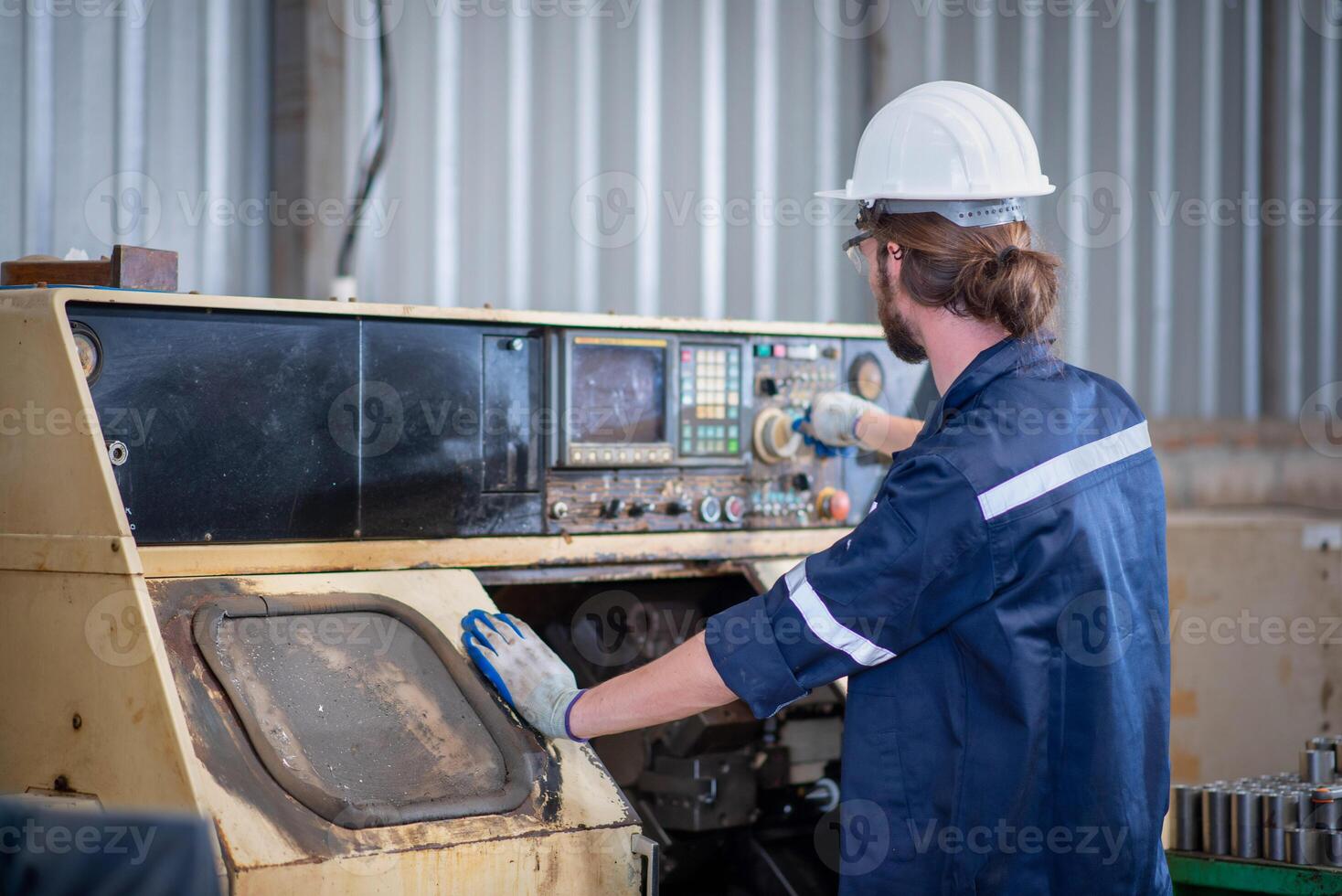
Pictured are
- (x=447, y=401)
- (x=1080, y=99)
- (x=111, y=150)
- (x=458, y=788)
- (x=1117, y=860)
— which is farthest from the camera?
(x=1080, y=99)

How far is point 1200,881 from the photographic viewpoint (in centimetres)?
178

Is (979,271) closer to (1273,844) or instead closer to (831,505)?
(831,505)

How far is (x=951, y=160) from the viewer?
1.42m

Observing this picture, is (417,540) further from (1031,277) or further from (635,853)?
(1031,277)

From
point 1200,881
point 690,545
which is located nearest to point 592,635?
point 690,545

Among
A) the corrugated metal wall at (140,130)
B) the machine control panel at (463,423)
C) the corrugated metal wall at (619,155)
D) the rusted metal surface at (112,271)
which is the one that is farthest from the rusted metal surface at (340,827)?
the corrugated metal wall at (619,155)

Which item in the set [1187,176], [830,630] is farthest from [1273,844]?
[1187,176]

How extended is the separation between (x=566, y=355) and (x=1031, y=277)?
0.68 metres

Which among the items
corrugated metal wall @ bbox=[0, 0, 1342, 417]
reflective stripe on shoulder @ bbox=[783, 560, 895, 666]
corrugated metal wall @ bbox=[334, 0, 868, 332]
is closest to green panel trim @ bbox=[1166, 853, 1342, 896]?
reflective stripe on shoulder @ bbox=[783, 560, 895, 666]

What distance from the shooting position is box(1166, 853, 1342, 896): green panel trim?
1.65 meters

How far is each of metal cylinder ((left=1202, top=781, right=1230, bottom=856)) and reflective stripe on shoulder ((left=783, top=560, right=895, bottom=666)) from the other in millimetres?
A: 778

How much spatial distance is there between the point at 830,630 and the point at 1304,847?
855 mm

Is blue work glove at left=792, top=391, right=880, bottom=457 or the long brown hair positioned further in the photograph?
blue work glove at left=792, top=391, right=880, bottom=457

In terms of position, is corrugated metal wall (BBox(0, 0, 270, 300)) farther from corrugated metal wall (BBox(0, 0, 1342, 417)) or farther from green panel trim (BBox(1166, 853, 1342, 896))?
green panel trim (BBox(1166, 853, 1342, 896))
